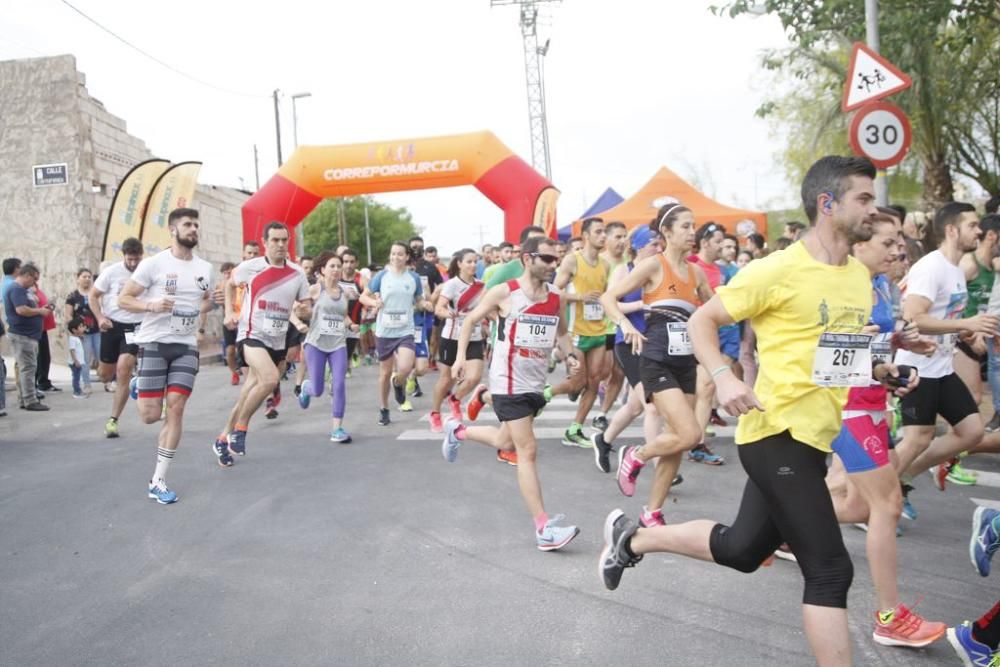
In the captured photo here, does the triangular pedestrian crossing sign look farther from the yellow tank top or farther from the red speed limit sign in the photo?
the yellow tank top

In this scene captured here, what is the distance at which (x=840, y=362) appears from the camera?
310 cm

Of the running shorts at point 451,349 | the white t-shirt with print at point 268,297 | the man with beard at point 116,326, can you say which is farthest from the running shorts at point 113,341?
the running shorts at point 451,349

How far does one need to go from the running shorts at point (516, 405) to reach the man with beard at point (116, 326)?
5.54m

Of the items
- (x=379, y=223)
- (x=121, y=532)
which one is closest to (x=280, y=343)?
(x=121, y=532)

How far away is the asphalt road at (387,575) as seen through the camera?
3674mm

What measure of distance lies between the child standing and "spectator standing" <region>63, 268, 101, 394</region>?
0.30 feet

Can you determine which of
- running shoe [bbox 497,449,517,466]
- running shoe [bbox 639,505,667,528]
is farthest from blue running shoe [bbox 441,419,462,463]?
running shoe [bbox 639,505,667,528]

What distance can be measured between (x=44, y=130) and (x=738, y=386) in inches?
775

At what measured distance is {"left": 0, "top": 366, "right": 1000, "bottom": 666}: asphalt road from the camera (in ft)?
12.1

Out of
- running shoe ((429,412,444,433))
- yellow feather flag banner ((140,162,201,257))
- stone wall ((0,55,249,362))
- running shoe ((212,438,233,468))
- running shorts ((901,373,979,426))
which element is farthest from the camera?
stone wall ((0,55,249,362))

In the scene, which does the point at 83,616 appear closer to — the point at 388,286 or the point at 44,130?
the point at 388,286

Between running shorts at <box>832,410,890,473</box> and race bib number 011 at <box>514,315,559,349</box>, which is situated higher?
race bib number 011 at <box>514,315,559,349</box>

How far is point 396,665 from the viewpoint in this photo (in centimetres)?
349

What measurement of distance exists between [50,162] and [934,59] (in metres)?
19.5
